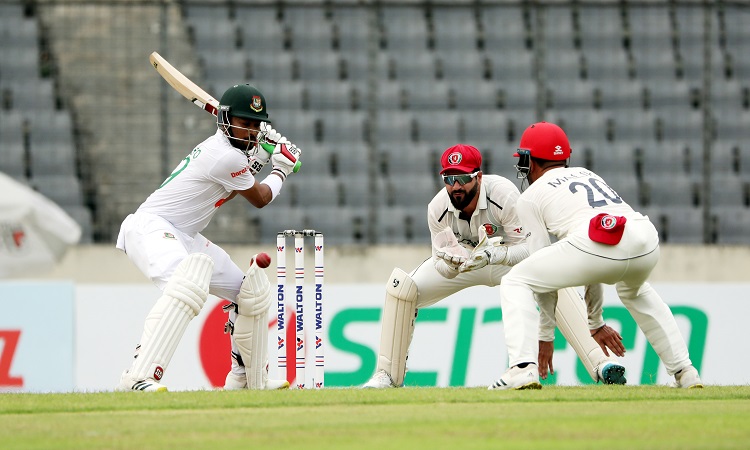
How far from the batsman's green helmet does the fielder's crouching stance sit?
110cm

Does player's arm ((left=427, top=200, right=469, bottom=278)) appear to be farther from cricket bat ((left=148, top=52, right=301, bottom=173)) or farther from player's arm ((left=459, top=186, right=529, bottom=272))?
cricket bat ((left=148, top=52, right=301, bottom=173))

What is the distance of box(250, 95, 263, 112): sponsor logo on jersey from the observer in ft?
24.3

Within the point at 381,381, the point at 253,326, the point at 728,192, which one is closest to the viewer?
the point at 253,326

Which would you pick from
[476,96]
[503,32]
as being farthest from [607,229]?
[503,32]

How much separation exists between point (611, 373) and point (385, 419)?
2.64 metres

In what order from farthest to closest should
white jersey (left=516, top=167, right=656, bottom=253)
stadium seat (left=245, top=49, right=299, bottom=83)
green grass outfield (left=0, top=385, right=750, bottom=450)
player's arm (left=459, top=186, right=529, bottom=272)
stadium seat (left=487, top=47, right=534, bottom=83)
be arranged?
stadium seat (left=487, top=47, right=534, bottom=83), stadium seat (left=245, top=49, right=299, bottom=83), player's arm (left=459, top=186, right=529, bottom=272), white jersey (left=516, top=167, right=656, bottom=253), green grass outfield (left=0, top=385, right=750, bottom=450)

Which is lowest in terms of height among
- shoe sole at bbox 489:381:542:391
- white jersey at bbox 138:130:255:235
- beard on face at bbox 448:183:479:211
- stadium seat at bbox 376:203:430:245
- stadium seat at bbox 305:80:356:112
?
shoe sole at bbox 489:381:542:391

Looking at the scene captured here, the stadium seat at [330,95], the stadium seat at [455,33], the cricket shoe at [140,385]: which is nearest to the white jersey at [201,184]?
the cricket shoe at [140,385]

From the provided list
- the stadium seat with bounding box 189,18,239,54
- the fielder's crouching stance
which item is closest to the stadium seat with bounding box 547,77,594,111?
the stadium seat with bounding box 189,18,239,54

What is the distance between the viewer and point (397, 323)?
811 cm

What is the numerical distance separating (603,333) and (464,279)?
0.95m

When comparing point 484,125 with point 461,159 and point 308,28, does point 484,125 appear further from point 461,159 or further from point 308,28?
point 461,159

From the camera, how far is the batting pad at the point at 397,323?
26.5 ft

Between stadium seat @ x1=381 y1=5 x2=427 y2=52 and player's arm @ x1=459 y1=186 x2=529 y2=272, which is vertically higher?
stadium seat @ x1=381 y1=5 x2=427 y2=52
